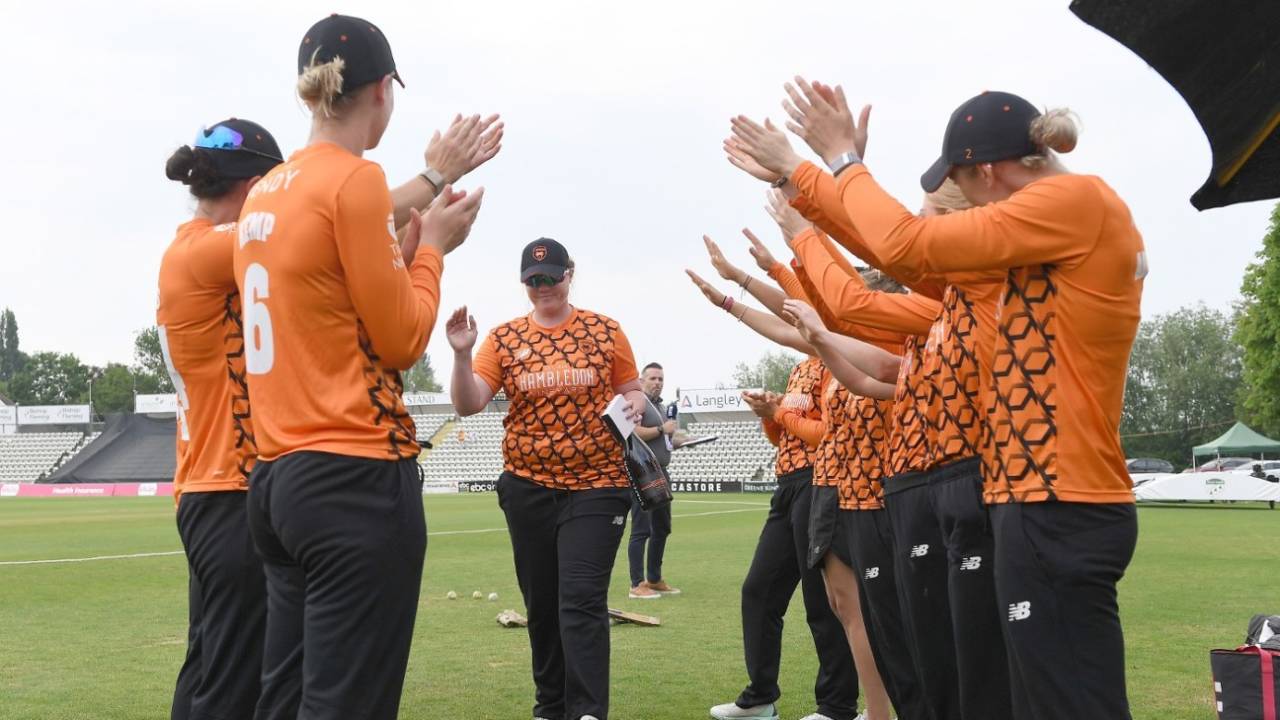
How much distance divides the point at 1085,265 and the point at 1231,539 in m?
18.5

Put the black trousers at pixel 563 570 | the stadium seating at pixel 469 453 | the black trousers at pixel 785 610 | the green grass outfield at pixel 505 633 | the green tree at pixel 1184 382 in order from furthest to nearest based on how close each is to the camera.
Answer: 1. the green tree at pixel 1184 382
2. the stadium seating at pixel 469 453
3. the green grass outfield at pixel 505 633
4. the black trousers at pixel 785 610
5. the black trousers at pixel 563 570

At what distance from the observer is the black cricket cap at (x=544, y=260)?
6484 mm

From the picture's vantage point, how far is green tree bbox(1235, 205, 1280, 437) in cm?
4800

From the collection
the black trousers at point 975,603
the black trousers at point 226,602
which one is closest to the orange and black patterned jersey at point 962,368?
the black trousers at point 975,603

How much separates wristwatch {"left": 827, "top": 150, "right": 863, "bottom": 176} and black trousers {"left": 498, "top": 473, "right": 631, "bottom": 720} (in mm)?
2943

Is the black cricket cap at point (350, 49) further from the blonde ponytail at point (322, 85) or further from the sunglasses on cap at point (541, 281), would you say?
the sunglasses on cap at point (541, 281)

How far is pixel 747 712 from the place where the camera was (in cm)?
648

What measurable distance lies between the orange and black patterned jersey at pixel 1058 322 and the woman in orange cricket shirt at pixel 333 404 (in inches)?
61.0

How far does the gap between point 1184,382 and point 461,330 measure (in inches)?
3826

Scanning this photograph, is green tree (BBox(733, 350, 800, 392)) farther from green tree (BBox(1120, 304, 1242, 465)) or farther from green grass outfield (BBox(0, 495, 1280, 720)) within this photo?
green grass outfield (BBox(0, 495, 1280, 720))

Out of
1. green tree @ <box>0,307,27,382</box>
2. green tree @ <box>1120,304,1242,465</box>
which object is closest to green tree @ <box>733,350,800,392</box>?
green tree @ <box>1120,304,1242,465</box>

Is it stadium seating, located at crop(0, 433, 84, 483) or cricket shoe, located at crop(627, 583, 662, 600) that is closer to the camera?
cricket shoe, located at crop(627, 583, 662, 600)

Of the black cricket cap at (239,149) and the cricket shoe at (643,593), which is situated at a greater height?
the black cricket cap at (239,149)

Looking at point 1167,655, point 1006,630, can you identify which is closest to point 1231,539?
point 1167,655
